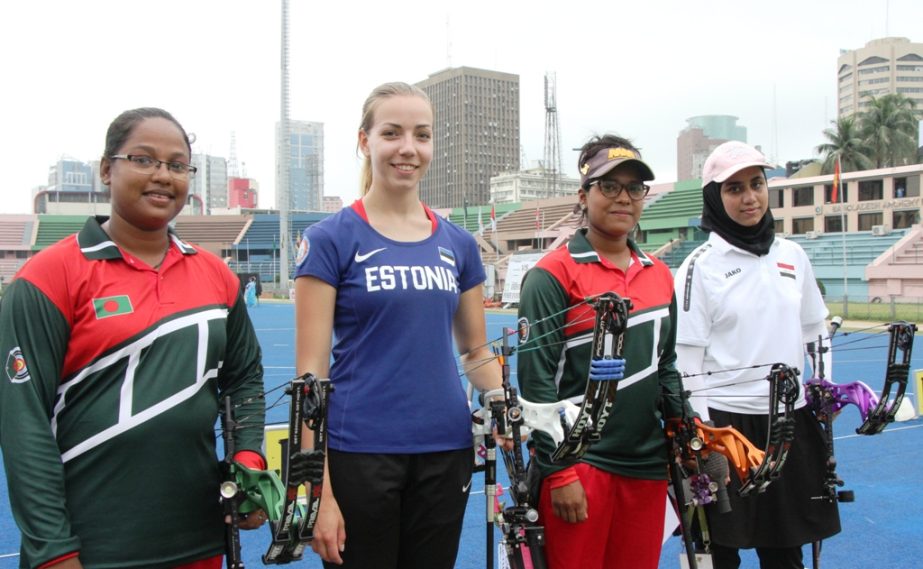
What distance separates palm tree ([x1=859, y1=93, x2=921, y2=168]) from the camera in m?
52.9

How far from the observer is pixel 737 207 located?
322 cm

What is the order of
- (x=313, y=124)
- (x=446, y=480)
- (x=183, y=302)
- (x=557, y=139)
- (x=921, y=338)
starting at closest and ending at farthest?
(x=183, y=302) → (x=446, y=480) → (x=921, y=338) → (x=557, y=139) → (x=313, y=124)

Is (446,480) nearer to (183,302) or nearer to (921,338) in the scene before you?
(183,302)

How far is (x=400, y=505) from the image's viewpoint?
7.30ft

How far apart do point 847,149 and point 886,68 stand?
91.6m

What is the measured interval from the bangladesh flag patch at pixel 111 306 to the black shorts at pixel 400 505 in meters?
0.66

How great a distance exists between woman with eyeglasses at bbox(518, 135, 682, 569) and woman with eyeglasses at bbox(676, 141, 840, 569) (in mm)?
403

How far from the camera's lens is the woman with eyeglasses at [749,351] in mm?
3102

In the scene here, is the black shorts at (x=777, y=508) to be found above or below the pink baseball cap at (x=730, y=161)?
below

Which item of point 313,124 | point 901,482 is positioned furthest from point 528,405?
point 313,124

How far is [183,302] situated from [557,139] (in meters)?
66.8

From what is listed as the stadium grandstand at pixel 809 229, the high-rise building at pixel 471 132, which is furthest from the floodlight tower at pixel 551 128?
the high-rise building at pixel 471 132

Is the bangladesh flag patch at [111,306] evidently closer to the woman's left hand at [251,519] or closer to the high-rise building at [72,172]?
the woman's left hand at [251,519]

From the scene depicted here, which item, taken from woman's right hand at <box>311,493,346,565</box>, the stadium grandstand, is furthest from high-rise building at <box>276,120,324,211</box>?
woman's right hand at <box>311,493,346,565</box>
